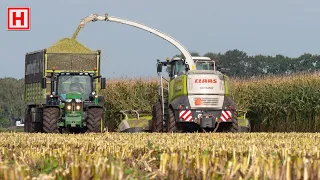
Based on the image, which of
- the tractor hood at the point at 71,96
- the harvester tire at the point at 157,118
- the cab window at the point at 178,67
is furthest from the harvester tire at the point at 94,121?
the cab window at the point at 178,67

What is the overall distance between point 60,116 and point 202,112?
12.4 feet

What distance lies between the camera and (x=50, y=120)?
17.9m

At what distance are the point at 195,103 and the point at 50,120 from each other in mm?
3878

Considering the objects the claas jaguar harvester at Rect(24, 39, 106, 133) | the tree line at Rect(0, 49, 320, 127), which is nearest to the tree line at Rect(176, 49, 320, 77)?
the tree line at Rect(0, 49, 320, 127)

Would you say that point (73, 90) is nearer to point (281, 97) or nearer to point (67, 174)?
point (281, 97)

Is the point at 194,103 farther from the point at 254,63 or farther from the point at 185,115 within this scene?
the point at 254,63

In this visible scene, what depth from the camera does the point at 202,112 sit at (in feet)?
60.7

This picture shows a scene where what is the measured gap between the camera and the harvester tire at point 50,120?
58.6 feet

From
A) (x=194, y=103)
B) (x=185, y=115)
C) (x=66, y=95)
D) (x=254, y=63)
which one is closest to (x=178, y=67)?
(x=194, y=103)

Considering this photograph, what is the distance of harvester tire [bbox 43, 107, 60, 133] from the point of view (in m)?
17.9

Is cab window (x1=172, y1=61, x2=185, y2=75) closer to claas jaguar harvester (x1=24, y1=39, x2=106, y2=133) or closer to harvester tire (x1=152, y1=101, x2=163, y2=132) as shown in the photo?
harvester tire (x1=152, y1=101, x2=163, y2=132)

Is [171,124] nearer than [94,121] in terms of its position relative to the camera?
No

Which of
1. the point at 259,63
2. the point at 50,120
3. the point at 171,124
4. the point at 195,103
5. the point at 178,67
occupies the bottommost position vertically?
the point at 171,124

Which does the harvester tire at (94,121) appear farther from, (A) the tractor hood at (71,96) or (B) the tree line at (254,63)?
(B) the tree line at (254,63)
